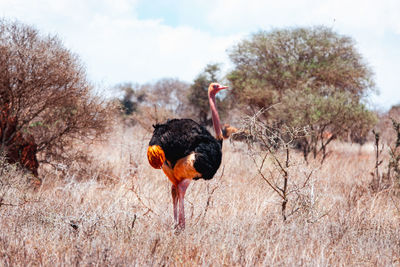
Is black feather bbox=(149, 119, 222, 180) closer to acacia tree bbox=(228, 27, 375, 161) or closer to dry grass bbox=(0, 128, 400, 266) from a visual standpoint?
dry grass bbox=(0, 128, 400, 266)

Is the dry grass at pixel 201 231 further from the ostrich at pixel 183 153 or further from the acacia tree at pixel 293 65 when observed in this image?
the acacia tree at pixel 293 65

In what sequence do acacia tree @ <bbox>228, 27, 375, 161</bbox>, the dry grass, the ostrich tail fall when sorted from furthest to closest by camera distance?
acacia tree @ <bbox>228, 27, 375, 161</bbox>, the ostrich tail, the dry grass

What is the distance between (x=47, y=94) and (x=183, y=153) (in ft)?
11.8

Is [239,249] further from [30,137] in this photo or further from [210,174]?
[30,137]

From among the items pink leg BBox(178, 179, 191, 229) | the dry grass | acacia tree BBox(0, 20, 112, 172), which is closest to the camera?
the dry grass

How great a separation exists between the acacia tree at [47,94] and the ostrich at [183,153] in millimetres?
2909

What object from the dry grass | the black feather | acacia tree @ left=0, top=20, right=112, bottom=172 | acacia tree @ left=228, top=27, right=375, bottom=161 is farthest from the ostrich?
acacia tree @ left=228, top=27, right=375, bottom=161

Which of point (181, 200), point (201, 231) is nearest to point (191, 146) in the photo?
point (181, 200)

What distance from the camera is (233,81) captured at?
1619 cm

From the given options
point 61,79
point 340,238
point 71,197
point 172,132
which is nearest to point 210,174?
point 172,132

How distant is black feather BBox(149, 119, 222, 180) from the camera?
3.72m

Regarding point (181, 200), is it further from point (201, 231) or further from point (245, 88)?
point (245, 88)

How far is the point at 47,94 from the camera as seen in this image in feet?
21.2

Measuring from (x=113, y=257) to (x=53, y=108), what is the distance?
4.37 m
